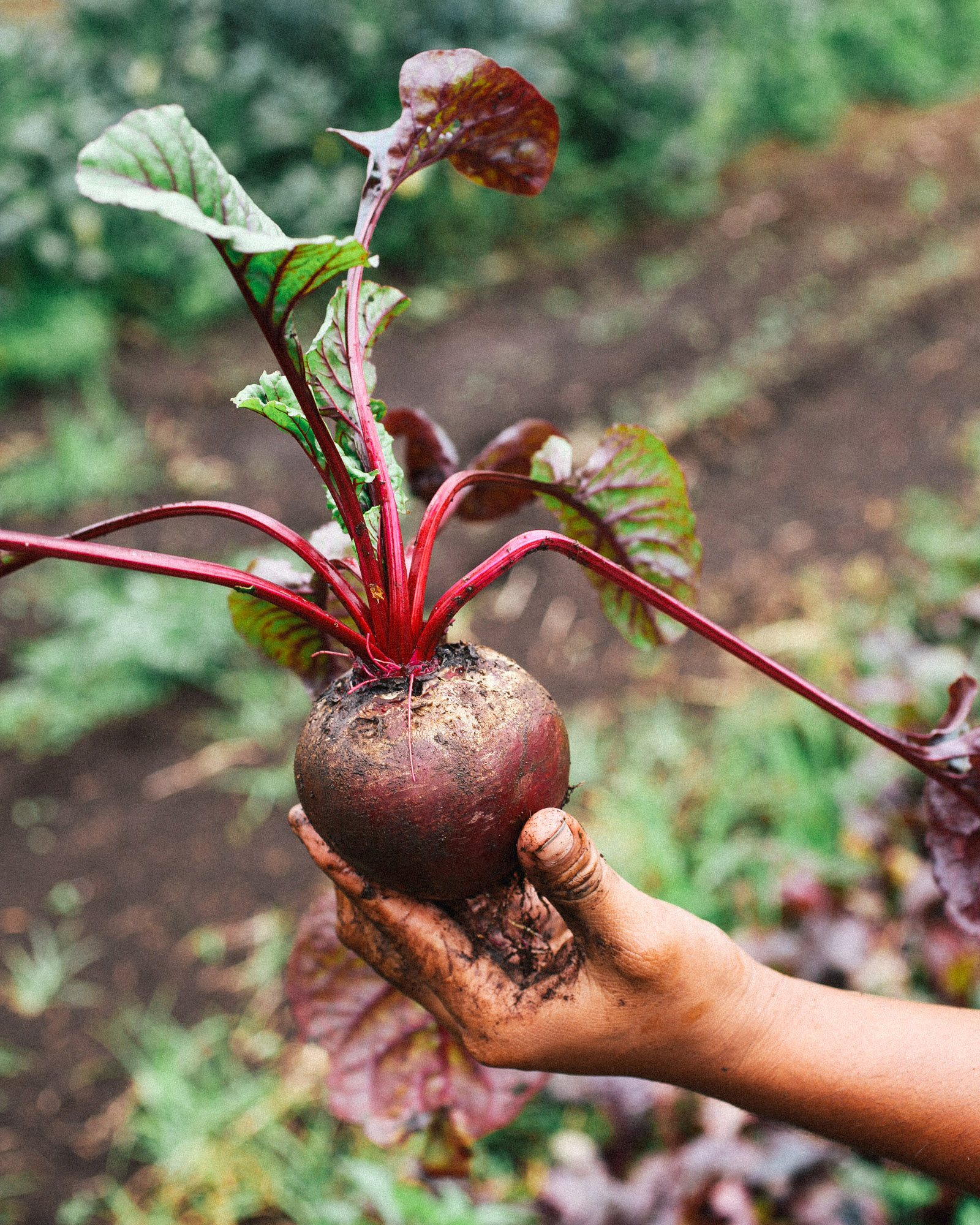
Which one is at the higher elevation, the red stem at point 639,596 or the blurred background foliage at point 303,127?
the blurred background foliage at point 303,127

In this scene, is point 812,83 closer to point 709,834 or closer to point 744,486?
point 744,486

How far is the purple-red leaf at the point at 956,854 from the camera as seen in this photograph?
3.93ft

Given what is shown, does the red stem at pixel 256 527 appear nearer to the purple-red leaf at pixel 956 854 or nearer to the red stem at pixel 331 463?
the red stem at pixel 331 463

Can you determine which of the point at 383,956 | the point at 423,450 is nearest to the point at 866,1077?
the point at 383,956

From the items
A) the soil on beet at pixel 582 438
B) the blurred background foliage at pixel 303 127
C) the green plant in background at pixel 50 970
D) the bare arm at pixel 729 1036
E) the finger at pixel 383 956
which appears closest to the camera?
the bare arm at pixel 729 1036

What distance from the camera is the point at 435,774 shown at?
3.27 feet

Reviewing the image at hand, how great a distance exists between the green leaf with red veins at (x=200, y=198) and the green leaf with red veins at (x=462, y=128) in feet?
0.57

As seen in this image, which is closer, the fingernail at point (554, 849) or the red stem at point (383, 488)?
the fingernail at point (554, 849)

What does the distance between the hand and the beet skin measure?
0.07m

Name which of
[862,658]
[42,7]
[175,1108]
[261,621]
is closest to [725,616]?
[862,658]

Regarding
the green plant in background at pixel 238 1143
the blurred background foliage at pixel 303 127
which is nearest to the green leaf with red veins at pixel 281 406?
the green plant in background at pixel 238 1143

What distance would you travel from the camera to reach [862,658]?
2.82 m

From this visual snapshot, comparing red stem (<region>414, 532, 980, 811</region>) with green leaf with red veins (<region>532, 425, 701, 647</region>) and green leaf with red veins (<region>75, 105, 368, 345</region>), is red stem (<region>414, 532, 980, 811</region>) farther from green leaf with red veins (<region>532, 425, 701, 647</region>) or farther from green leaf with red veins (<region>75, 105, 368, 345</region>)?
green leaf with red veins (<region>75, 105, 368, 345</region>)

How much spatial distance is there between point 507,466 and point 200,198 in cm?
57
